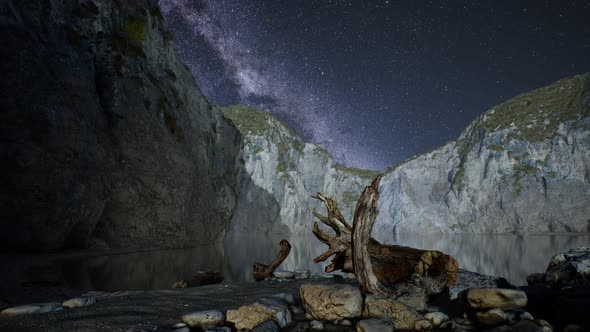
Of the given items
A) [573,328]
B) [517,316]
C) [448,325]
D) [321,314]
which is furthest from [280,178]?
[573,328]

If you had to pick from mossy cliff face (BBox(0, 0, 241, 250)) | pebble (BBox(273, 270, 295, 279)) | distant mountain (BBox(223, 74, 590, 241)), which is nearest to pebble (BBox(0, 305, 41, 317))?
pebble (BBox(273, 270, 295, 279))

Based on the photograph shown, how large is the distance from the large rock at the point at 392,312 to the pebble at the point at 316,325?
884 mm

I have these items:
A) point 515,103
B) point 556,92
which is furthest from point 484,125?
point 556,92

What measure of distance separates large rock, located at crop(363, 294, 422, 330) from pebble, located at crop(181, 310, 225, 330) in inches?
106

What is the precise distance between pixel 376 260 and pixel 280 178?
277 ft

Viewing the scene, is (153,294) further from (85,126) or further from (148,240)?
(148,240)

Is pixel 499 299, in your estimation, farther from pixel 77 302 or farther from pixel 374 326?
pixel 77 302

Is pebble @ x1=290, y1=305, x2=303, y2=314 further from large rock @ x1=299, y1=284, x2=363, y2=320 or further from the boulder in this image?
the boulder

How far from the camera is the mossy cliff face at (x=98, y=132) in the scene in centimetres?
1452

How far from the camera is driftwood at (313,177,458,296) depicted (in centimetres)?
587

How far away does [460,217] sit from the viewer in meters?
81.6

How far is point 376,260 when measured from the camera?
7.96 metres

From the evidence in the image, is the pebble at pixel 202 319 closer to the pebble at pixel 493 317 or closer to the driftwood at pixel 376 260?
the driftwood at pixel 376 260

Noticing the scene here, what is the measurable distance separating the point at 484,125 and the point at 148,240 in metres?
96.4
